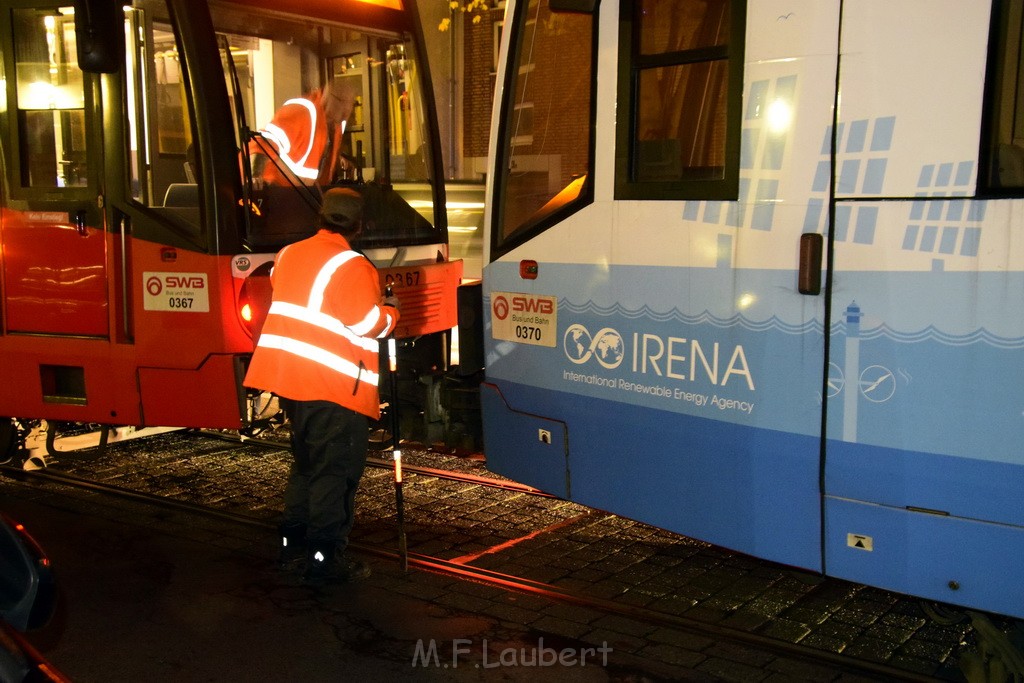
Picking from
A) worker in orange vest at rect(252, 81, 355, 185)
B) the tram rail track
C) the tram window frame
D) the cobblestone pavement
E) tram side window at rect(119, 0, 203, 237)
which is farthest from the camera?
worker in orange vest at rect(252, 81, 355, 185)

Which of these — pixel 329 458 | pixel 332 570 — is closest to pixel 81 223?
pixel 329 458

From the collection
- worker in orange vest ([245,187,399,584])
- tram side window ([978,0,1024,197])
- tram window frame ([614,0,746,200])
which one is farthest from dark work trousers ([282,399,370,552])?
tram side window ([978,0,1024,197])

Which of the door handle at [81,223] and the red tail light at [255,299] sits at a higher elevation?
the door handle at [81,223]

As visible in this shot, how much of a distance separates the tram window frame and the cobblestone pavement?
6.27 feet

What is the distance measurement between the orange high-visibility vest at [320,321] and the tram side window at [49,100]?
2.26 m

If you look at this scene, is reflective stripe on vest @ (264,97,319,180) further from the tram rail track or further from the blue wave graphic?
the blue wave graphic

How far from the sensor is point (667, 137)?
4.73 m

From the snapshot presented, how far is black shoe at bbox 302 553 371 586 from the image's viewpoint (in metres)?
5.52

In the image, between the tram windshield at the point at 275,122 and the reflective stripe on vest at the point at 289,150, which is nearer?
the tram windshield at the point at 275,122

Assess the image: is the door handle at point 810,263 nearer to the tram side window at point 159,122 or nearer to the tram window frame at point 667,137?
the tram window frame at point 667,137

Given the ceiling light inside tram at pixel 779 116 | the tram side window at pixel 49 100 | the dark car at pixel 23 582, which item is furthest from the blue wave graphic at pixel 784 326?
the tram side window at pixel 49 100

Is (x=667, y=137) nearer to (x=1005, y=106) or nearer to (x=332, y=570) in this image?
(x=1005, y=106)

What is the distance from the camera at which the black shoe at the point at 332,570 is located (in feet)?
18.1

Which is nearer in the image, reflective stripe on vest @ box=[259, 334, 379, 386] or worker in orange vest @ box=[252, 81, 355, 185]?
reflective stripe on vest @ box=[259, 334, 379, 386]
